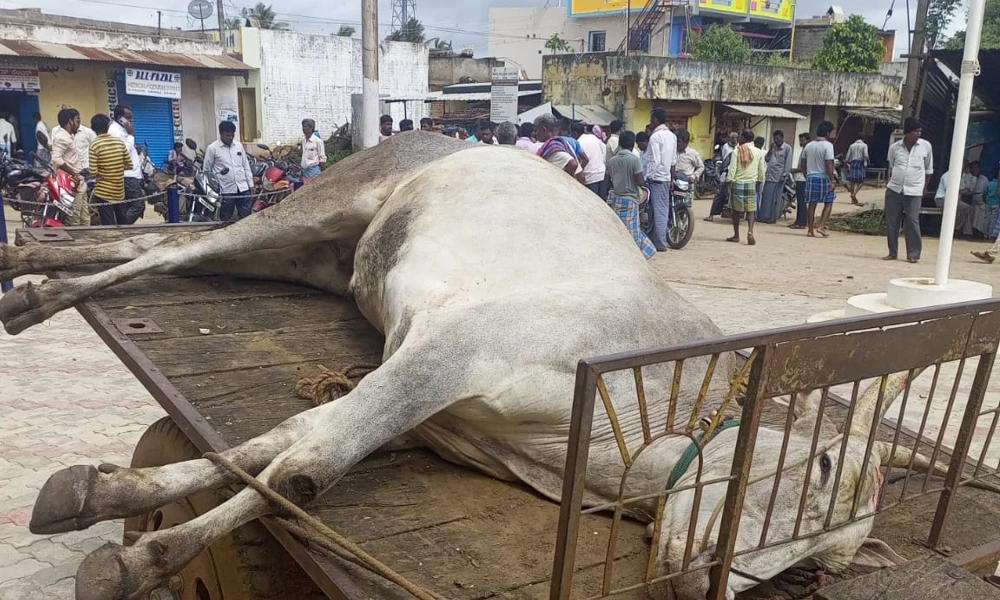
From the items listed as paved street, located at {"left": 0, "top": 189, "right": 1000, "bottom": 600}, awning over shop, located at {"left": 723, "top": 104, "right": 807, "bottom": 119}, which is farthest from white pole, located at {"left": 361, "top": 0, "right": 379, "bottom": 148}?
awning over shop, located at {"left": 723, "top": 104, "right": 807, "bottom": 119}

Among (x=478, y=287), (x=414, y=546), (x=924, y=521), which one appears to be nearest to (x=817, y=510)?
(x=924, y=521)

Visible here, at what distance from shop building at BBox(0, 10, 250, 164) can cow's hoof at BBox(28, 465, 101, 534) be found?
56.6 feet

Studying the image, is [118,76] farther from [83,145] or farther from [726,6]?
[726,6]

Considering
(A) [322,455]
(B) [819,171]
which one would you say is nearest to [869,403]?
(A) [322,455]

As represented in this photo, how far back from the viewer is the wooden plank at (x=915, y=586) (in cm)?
189

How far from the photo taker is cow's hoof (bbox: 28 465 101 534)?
2.08m

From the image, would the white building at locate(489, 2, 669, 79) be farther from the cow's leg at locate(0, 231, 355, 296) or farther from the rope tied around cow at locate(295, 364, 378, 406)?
the rope tied around cow at locate(295, 364, 378, 406)

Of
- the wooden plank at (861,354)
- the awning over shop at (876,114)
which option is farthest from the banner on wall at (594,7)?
the wooden plank at (861,354)

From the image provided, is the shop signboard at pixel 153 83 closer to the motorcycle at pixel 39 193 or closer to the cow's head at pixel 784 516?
the motorcycle at pixel 39 193

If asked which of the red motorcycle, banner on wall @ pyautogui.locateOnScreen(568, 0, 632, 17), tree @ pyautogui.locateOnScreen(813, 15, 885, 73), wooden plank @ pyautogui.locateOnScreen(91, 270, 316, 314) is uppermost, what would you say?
banner on wall @ pyautogui.locateOnScreen(568, 0, 632, 17)

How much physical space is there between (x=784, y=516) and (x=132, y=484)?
65.4 inches

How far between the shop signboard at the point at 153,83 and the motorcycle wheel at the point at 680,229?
44.8ft

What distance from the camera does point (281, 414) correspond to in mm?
2756

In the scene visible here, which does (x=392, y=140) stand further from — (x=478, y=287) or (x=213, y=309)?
(x=478, y=287)
